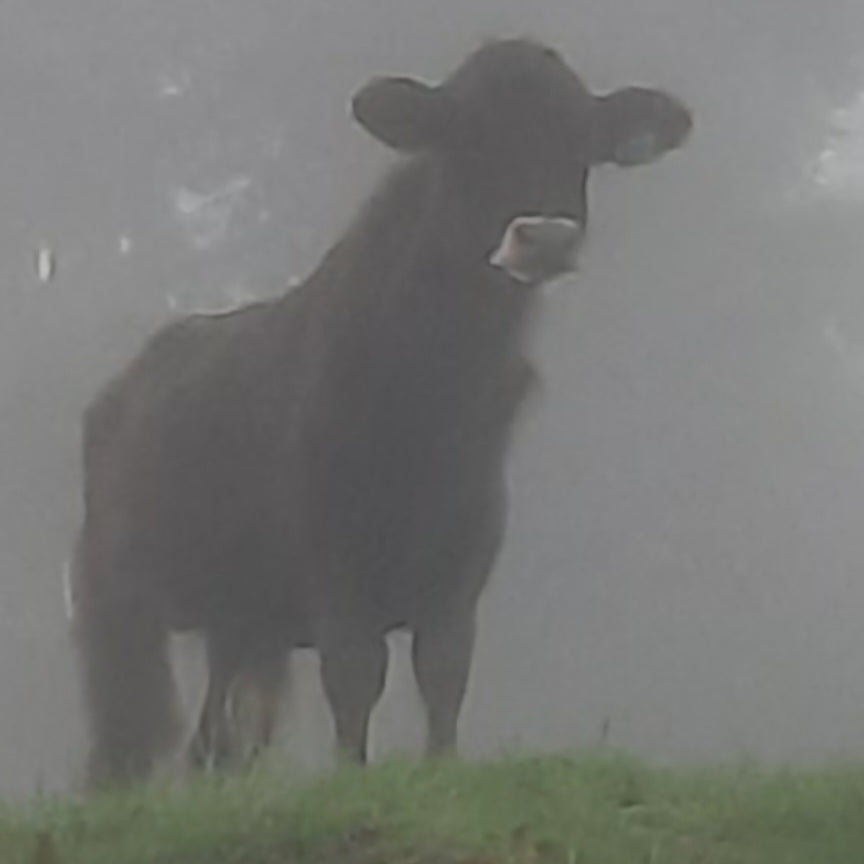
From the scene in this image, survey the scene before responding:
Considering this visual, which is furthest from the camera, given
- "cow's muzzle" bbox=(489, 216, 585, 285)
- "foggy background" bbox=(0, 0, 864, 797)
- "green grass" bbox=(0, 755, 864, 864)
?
"foggy background" bbox=(0, 0, 864, 797)

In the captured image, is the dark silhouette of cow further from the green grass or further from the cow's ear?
the green grass

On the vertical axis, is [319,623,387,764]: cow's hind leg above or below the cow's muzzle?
below

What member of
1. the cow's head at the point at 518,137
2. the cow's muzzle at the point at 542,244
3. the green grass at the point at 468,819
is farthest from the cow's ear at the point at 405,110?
the green grass at the point at 468,819

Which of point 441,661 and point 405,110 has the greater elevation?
point 405,110

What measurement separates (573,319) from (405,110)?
25cm

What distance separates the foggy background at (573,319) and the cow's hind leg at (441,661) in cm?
3

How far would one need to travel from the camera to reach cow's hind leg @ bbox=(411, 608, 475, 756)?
193cm

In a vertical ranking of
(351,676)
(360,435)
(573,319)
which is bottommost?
(351,676)

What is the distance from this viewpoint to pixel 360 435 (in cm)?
193

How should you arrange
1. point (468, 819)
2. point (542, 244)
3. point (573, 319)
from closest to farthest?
point (468, 819) < point (542, 244) < point (573, 319)

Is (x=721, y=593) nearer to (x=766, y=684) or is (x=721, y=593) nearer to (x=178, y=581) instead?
(x=766, y=684)

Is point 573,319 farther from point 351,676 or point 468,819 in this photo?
point 468,819

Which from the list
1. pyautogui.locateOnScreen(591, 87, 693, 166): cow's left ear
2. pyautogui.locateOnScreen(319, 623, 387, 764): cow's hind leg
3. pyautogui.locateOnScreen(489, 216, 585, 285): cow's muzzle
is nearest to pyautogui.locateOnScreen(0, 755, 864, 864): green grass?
pyautogui.locateOnScreen(319, 623, 387, 764): cow's hind leg

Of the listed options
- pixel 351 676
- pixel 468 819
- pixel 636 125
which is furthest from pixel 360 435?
pixel 468 819
